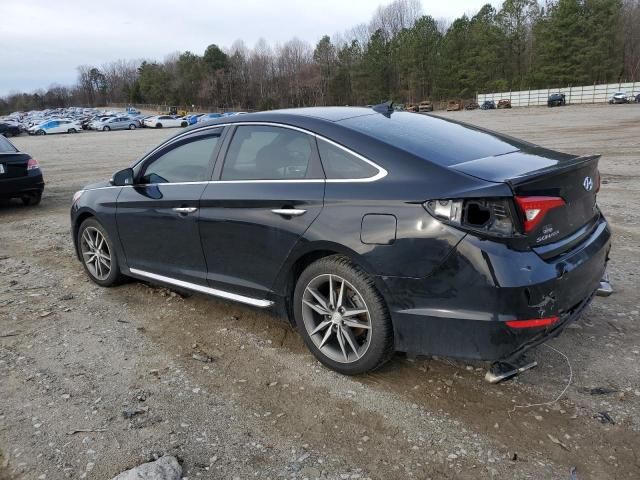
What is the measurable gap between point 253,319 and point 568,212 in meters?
2.50

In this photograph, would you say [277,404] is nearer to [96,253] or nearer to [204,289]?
[204,289]

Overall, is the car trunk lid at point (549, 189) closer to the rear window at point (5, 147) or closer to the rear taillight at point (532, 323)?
the rear taillight at point (532, 323)

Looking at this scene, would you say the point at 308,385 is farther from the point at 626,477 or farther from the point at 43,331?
the point at 43,331

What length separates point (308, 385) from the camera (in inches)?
133

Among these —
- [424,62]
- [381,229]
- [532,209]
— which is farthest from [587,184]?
[424,62]

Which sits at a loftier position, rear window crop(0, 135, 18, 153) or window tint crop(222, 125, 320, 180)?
window tint crop(222, 125, 320, 180)

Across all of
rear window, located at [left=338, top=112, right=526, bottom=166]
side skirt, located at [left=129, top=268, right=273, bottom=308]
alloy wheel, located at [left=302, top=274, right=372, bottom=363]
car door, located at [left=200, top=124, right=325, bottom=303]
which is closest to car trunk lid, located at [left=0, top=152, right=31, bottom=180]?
side skirt, located at [left=129, top=268, right=273, bottom=308]

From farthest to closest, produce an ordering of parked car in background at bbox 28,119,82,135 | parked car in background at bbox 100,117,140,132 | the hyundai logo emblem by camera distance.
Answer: parked car in background at bbox 100,117,140,132, parked car in background at bbox 28,119,82,135, the hyundai logo emblem

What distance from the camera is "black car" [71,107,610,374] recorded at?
2803 mm

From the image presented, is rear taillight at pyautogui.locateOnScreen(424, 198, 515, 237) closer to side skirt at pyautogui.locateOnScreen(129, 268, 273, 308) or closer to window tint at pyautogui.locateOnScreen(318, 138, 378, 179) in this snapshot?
window tint at pyautogui.locateOnScreen(318, 138, 378, 179)

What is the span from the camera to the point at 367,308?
319 cm

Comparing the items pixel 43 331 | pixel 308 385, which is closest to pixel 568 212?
pixel 308 385

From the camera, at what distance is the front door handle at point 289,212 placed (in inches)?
134

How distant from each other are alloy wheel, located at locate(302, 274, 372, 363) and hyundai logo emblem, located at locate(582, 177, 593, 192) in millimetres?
1520
